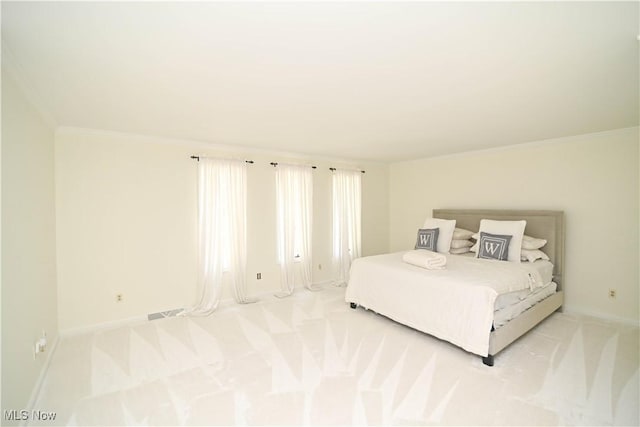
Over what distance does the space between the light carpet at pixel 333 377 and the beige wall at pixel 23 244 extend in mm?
394

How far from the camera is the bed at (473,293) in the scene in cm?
266

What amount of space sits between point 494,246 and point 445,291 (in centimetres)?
146

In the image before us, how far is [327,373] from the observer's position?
2.42 meters

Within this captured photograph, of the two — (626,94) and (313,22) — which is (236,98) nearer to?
(313,22)

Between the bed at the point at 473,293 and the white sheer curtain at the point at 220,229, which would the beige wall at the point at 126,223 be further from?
the bed at the point at 473,293

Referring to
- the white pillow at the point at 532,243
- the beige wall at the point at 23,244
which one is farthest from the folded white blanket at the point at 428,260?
the beige wall at the point at 23,244

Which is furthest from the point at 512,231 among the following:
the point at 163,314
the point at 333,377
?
the point at 163,314

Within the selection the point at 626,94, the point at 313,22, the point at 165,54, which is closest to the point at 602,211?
the point at 626,94

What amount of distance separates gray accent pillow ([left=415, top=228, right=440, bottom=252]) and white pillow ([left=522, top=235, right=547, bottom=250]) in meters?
1.12

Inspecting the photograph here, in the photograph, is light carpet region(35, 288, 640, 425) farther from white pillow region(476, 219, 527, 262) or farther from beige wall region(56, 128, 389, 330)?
white pillow region(476, 219, 527, 262)

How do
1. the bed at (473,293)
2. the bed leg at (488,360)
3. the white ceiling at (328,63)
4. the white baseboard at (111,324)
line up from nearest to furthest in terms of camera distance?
the white ceiling at (328,63)
the bed leg at (488,360)
the bed at (473,293)
the white baseboard at (111,324)

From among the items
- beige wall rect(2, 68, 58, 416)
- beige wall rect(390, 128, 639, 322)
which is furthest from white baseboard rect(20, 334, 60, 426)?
beige wall rect(390, 128, 639, 322)

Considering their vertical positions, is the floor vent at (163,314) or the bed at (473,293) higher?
the bed at (473,293)

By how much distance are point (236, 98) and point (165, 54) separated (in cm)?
71
